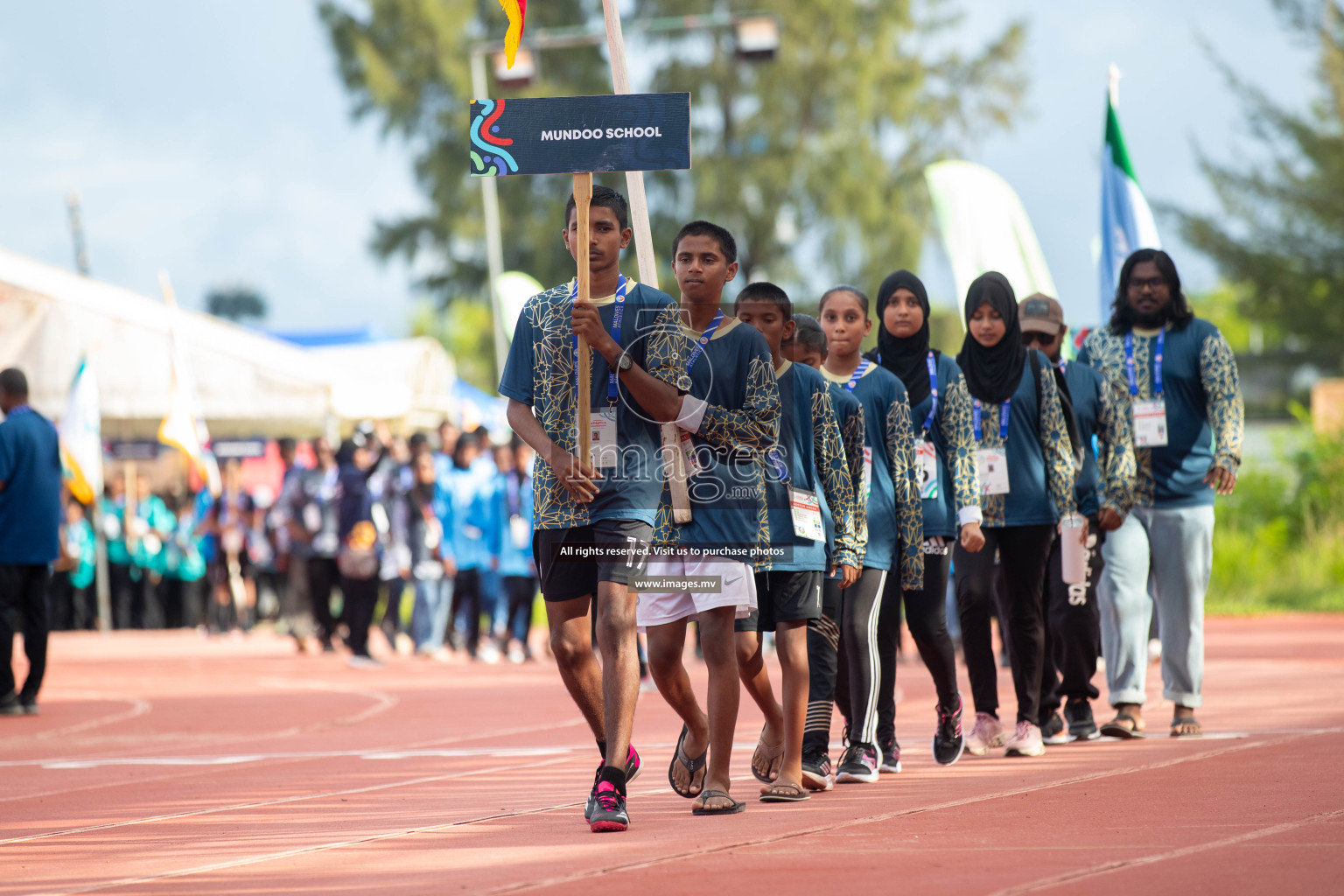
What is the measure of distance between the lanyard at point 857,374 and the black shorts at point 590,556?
1730 mm

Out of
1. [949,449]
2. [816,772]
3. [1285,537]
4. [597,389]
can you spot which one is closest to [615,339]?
[597,389]

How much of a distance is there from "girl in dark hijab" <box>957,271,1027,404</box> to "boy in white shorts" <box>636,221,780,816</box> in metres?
2.36

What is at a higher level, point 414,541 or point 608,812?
point 414,541

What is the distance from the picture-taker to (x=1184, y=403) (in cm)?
888

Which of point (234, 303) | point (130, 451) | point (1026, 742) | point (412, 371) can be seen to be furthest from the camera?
point (234, 303)

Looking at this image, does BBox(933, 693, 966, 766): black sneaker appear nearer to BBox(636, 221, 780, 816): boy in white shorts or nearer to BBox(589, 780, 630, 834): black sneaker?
BBox(636, 221, 780, 816): boy in white shorts

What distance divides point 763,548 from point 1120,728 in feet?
10.4

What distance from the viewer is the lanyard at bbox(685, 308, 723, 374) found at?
632cm

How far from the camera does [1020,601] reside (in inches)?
328

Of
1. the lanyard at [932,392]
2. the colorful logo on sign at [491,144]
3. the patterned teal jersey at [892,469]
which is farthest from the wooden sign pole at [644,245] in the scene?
the lanyard at [932,392]

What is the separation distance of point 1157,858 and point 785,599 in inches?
76.2

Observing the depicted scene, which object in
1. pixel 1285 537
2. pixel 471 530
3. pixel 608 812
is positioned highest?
pixel 471 530

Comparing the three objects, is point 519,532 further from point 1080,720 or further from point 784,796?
point 784,796

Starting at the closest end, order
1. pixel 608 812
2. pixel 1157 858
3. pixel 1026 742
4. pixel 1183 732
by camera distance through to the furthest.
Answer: pixel 1157 858 → pixel 608 812 → pixel 1026 742 → pixel 1183 732
